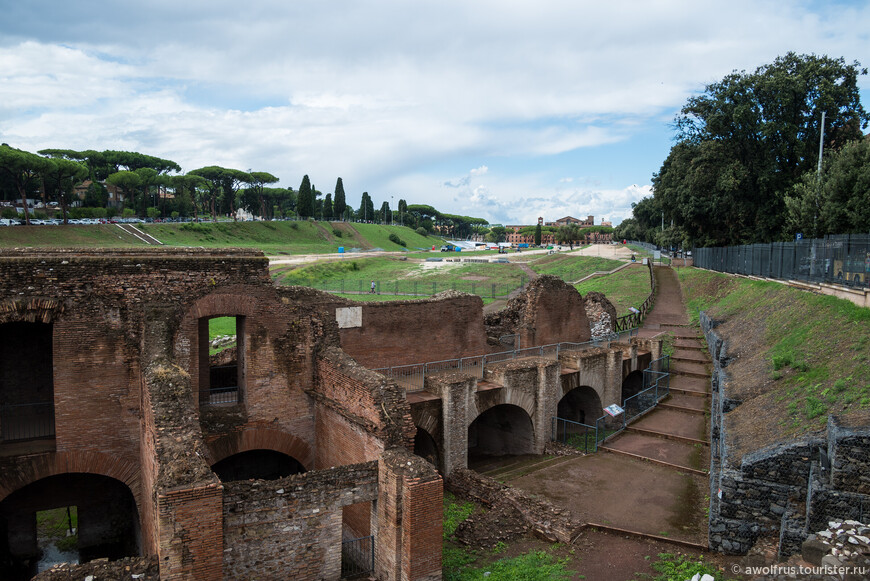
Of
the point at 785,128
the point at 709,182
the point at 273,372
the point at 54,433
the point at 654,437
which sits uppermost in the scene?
the point at 785,128

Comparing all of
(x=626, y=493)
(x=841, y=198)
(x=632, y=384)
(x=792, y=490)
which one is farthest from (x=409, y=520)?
(x=841, y=198)

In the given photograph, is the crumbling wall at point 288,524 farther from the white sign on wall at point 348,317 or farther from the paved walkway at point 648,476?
the white sign on wall at point 348,317

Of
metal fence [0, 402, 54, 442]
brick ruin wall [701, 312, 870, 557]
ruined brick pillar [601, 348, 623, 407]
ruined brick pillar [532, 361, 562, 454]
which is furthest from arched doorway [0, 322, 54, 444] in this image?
ruined brick pillar [601, 348, 623, 407]

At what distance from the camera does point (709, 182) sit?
3778 cm

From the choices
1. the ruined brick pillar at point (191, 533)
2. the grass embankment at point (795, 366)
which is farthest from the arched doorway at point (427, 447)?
the ruined brick pillar at point (191, 533)

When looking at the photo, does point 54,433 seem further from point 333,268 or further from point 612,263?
point 612,263

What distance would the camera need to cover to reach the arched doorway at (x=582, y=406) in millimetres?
22562

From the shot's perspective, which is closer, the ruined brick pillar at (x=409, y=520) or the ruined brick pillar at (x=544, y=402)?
the ruined brick pillar at (x=409, y=520)

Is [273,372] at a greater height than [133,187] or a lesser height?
lesser

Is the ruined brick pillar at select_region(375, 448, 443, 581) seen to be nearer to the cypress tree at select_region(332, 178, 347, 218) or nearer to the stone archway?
the stone archway

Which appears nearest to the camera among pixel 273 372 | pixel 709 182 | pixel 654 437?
pixel 273 372

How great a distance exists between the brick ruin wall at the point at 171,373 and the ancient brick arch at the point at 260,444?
0.05 meters

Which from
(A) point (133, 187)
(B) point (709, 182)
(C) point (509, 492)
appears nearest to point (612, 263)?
(B) point (709, 182)

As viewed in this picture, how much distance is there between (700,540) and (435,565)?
612 centimetres
